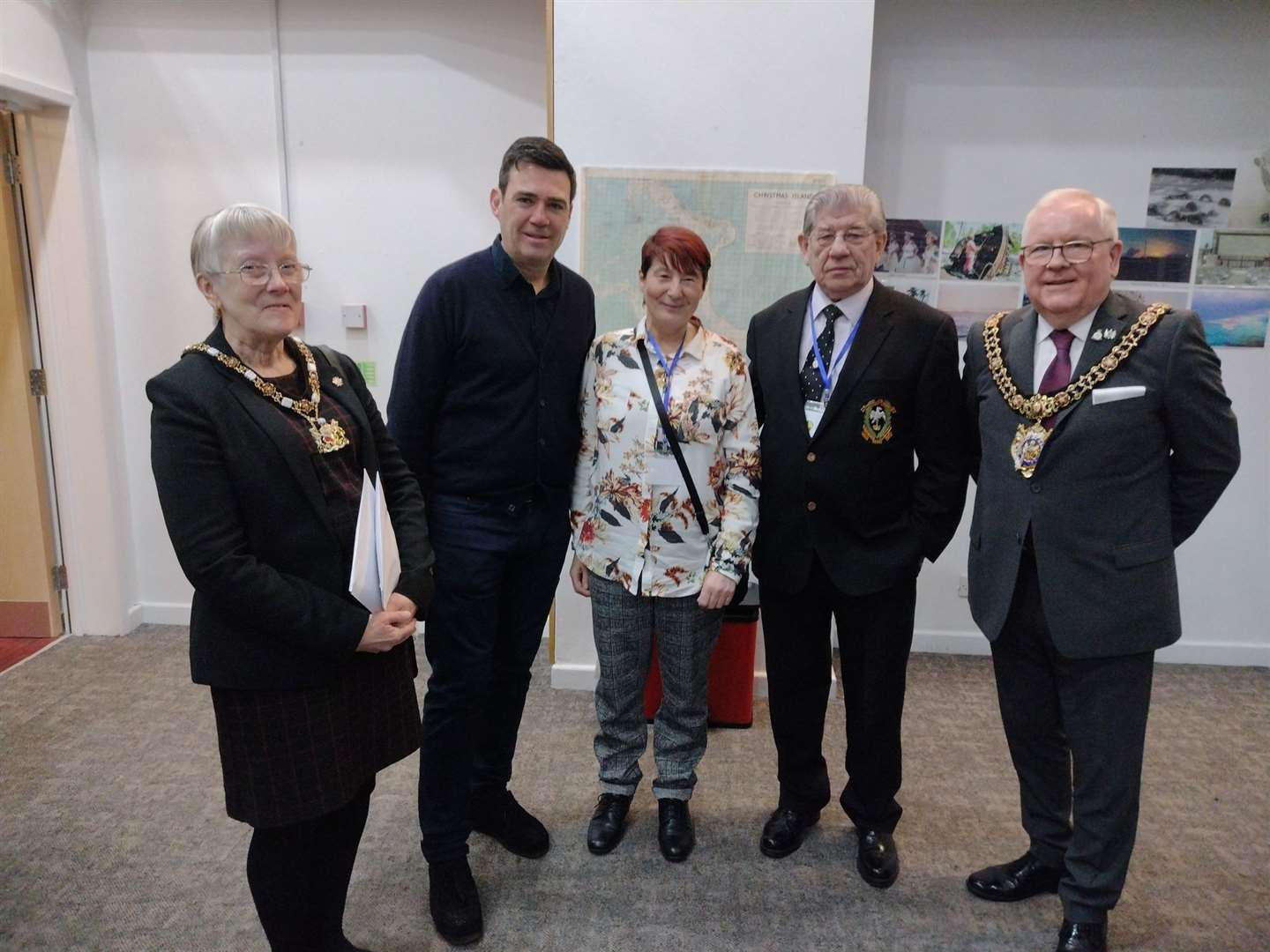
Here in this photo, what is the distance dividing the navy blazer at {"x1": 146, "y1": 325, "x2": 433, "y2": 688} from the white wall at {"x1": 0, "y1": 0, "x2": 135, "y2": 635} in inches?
100

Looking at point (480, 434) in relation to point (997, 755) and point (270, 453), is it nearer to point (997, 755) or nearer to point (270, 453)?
point (270, 453)

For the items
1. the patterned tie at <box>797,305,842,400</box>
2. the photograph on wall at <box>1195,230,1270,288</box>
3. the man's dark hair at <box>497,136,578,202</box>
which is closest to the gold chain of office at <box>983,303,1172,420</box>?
the patterned tie at <box>797,305,842,400</box>

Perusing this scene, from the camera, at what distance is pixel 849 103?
281 cm

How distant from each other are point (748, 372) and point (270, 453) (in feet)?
3.75

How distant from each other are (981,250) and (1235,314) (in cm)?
107

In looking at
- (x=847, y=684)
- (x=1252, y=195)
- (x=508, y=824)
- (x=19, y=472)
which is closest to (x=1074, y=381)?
(x=847, y=684)

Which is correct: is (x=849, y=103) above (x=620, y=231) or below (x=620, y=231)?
above

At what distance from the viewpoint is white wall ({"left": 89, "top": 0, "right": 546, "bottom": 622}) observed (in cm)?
323

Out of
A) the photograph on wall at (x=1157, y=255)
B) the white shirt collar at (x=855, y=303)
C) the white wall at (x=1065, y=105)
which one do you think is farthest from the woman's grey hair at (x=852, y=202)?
the photograph on wall at (x=1157, y=255)

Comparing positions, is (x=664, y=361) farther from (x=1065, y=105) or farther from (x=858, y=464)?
(x=1065, y=105)

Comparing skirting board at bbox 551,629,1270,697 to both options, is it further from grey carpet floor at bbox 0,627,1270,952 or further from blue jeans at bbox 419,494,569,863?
blue jeans at bbox 419,494,569,863

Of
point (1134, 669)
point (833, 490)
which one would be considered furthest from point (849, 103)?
point (1134, 669)

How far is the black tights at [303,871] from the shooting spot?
1432 mm

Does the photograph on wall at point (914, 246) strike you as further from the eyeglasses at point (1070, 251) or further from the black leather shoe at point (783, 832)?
the black leather shoe at point (783, 832)
